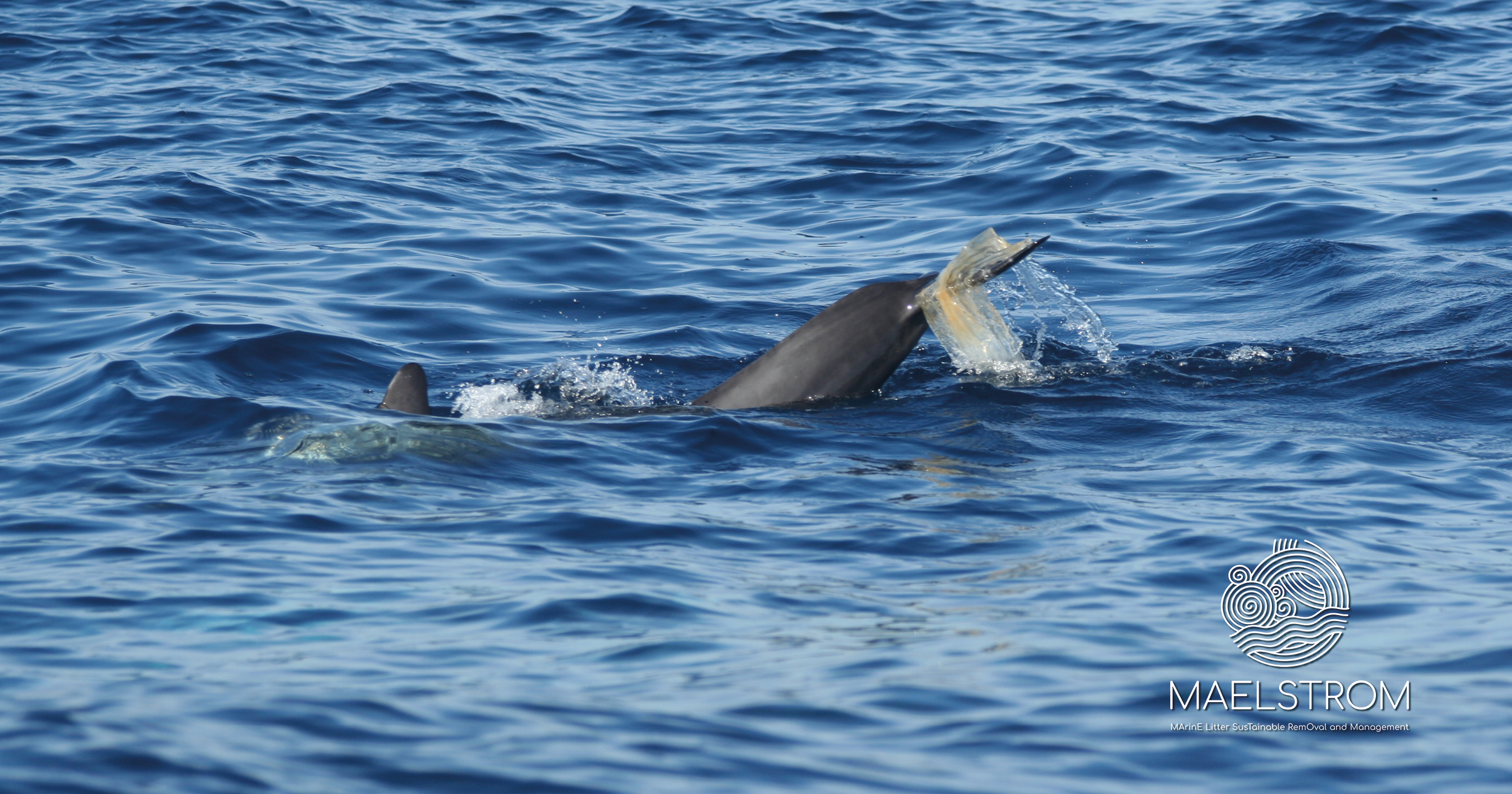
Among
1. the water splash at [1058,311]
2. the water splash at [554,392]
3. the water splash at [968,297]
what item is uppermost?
the water splash at [968,297]

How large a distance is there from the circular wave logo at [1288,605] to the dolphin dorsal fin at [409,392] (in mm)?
4962

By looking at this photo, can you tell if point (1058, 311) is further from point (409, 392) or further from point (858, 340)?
point (409, 392)

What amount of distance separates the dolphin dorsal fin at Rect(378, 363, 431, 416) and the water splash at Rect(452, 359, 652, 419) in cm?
67

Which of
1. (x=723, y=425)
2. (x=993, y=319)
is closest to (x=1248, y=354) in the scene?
(x=993, y=319)

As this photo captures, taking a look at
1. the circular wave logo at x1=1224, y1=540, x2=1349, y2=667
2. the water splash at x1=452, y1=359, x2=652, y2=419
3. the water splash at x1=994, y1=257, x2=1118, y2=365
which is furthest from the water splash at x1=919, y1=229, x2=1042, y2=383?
the water splash at x1=452, y1=359, x2=652, y2=419

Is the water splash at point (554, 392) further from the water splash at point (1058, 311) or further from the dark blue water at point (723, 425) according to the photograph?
the water splash at point (1058, 311)

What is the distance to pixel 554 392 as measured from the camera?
11320mm

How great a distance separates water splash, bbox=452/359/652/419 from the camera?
428 inches

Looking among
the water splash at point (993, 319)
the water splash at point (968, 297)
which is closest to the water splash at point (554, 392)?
the water splash at point (993, 319)

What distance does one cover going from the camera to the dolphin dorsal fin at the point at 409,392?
974 centimetres

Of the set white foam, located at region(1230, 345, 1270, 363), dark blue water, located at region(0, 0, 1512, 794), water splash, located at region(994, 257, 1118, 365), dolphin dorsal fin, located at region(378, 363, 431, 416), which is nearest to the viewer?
dark blue water, located at region(0, 0, 1512, 794)

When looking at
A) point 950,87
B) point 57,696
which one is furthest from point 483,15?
point 57,696

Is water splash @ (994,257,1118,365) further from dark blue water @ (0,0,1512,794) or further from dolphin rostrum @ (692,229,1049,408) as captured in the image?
dolphin rostrum @ (692,229,1049,408)

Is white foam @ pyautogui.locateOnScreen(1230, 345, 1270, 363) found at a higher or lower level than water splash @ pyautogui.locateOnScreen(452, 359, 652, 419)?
higher
